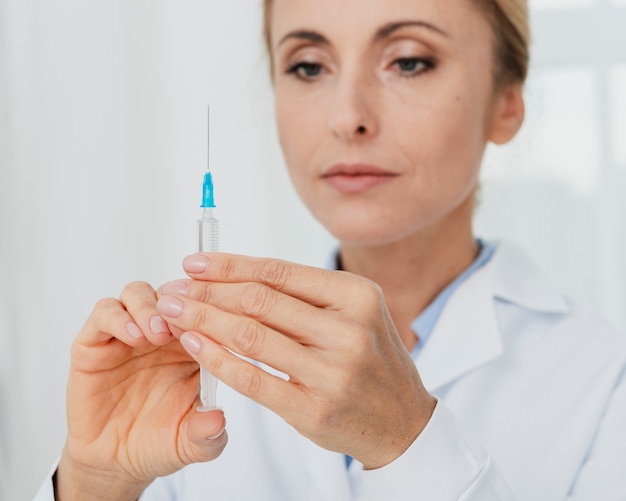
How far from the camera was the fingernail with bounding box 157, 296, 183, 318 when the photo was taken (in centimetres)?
82

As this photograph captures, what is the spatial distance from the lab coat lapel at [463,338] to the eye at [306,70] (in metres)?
0.41

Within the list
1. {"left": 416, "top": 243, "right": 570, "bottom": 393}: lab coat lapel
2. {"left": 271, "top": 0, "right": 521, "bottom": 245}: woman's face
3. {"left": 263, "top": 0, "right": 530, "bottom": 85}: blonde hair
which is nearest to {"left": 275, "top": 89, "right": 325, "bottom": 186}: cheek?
{"left": 271, "top": 0, "right": 521, "bottom": 245}: woman's face

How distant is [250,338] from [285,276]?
0.07 meters

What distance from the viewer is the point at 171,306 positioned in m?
0.82

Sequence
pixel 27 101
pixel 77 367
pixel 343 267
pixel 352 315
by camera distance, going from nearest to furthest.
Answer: pixel 352 315 → pixel 77 367 → pixel 343 267 → pixel 27 101

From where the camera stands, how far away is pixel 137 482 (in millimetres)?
1025

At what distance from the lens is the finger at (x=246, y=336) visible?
2.60 feet

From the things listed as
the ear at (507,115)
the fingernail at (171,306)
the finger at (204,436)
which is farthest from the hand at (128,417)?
the ear at (507,115)

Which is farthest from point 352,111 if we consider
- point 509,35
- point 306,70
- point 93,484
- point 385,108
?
point 93,484

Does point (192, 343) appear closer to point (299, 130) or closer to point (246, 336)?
point (246, 336)

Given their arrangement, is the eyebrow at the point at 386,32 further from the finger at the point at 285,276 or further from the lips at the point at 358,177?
the finger at the point at 285,276

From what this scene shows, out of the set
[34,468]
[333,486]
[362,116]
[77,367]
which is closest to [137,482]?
[77,367]

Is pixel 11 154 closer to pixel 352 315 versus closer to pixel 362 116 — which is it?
pixel 362 116

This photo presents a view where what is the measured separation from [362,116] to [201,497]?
601 millimetres
